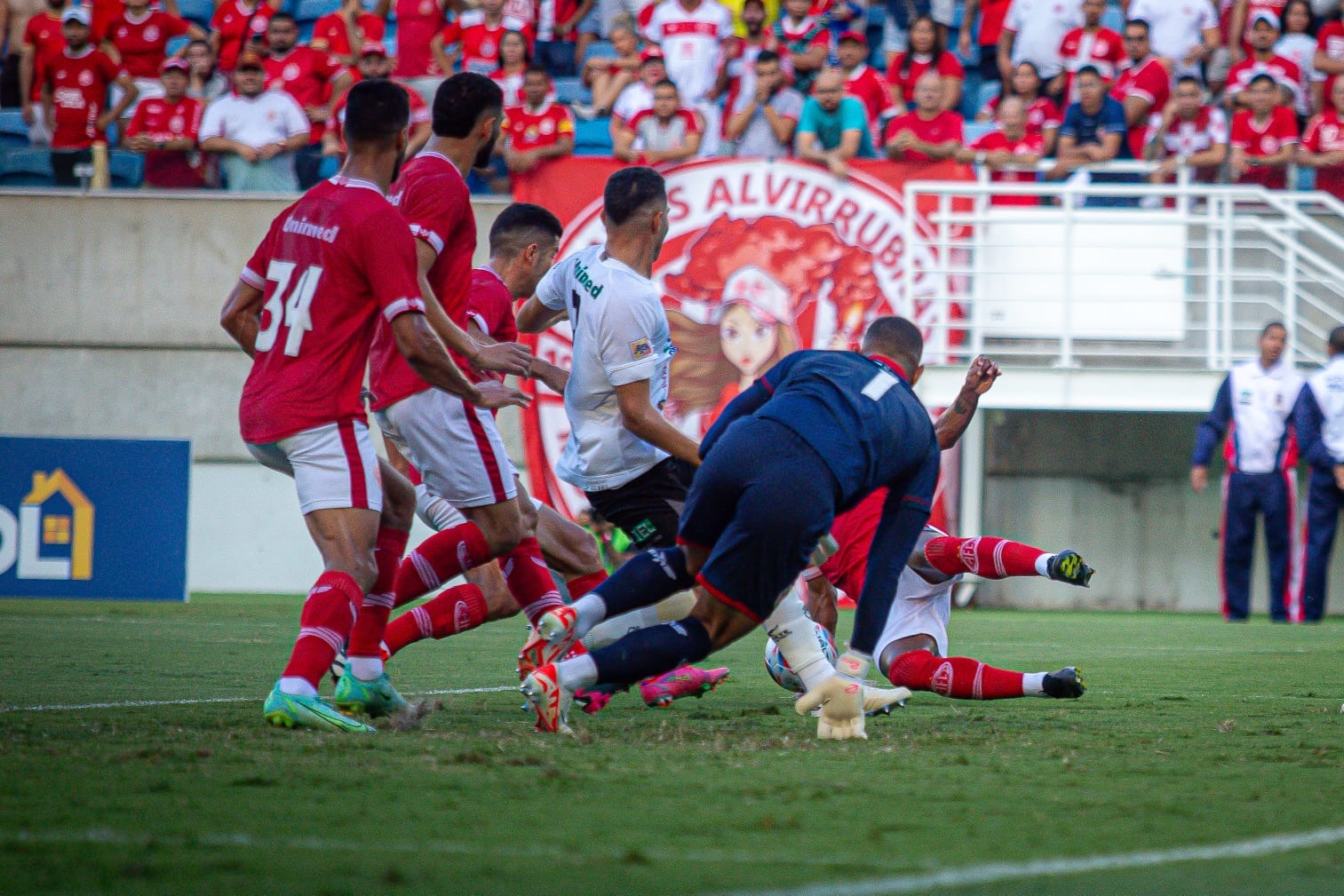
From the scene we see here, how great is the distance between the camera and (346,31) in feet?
52.1

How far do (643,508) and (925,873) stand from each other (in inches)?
124

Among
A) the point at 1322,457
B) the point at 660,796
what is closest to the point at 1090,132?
the point at 1322,457

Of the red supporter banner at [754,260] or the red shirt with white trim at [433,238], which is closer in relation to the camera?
the red shirt with white trim at [433,238]

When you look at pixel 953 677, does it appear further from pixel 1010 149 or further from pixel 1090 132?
pixel 1090 132

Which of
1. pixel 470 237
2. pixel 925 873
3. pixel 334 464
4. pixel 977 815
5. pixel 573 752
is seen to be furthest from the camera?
pixel 470 237

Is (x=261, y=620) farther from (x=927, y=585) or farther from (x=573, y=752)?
(x=573, y=752)

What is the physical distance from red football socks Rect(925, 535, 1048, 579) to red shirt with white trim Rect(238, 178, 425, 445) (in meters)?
2.26

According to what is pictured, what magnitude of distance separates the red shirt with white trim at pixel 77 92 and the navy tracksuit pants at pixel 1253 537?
38.1ft

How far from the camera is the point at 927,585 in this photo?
6117mm

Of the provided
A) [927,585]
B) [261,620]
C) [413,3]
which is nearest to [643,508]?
[927,585]

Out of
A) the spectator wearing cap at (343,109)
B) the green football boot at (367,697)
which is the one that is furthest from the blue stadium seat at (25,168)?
the green football boot at (367,697)

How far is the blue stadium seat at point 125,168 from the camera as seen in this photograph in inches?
612

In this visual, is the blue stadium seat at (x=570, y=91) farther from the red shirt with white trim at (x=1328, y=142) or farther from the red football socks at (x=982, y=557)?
the red football socks at (x=982, y=557)

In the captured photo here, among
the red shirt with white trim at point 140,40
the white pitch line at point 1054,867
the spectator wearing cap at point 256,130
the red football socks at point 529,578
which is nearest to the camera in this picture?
the white pitch line at point 1054,867
